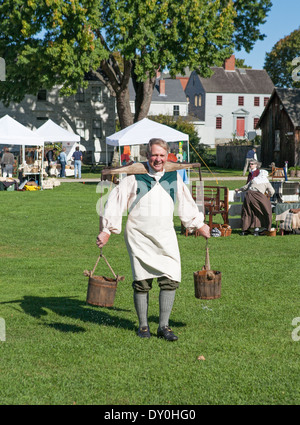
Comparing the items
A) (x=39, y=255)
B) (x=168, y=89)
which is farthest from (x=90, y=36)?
(x=168, y=89)

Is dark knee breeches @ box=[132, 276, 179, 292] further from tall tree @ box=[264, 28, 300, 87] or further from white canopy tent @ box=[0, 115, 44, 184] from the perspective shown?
tall tree @ box=[264, 28, 300, 87]

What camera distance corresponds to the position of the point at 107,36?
116ft

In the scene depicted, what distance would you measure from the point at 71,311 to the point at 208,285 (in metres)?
1.82

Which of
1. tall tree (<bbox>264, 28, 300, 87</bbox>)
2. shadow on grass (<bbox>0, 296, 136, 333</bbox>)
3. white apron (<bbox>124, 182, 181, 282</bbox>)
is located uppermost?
tall tree (<bbox>264, 28, 300, 87</bbox>)

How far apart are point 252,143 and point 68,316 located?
49.2m

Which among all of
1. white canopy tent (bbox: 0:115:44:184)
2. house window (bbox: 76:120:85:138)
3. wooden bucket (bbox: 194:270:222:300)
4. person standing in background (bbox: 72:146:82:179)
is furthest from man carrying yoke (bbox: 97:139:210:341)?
house window (bbox: 76:120:85:138)

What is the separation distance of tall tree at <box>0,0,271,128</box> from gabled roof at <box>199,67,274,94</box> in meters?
42.6

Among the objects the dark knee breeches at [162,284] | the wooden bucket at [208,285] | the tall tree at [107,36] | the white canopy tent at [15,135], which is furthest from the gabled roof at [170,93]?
the dark knee breeches at [162,284]

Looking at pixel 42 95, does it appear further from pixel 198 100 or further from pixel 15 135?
pixel 198 100

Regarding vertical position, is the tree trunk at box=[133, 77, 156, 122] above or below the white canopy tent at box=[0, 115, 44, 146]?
above

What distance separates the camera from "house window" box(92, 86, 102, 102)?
54.8 metres

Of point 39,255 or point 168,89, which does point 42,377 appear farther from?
point 168,89

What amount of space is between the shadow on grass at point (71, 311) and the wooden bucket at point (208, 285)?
829 millimetres
